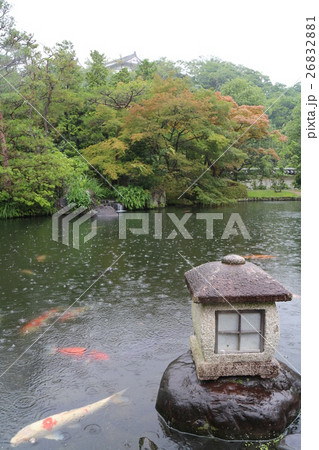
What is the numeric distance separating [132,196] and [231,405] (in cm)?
2122

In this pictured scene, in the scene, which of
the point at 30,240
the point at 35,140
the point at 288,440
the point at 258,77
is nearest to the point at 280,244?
the point at 30,240

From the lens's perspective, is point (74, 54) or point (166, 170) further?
point (166, 170)

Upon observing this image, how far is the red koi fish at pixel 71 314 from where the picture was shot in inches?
276

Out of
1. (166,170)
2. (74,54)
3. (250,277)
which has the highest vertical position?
(74,54)

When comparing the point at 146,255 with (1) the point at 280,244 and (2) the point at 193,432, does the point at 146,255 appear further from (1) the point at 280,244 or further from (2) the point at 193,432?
(2) the point at 193,432

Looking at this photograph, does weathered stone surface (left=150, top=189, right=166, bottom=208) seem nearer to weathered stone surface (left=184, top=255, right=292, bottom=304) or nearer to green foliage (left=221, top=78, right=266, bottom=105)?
green foliage (left=221, top=78, right=266, bottom=105)

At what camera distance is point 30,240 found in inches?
550

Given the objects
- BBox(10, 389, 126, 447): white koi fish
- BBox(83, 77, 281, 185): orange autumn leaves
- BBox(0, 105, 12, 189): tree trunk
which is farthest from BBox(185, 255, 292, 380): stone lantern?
BBox(83, 77, 281, 185): orange autumn leaves

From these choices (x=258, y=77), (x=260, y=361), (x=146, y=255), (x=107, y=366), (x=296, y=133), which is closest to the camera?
(x=260, y=361)

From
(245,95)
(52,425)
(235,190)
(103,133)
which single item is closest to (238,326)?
(52,425)

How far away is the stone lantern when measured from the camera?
4012mm

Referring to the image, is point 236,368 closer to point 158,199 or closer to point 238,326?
point 238,326

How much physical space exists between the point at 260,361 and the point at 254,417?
56cm

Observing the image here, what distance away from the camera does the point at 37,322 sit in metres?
6.82
